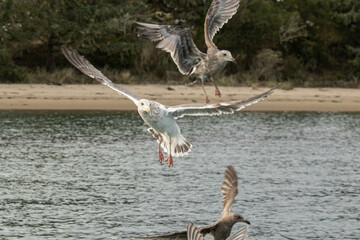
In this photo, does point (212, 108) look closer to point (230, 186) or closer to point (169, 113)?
point (169, 113)

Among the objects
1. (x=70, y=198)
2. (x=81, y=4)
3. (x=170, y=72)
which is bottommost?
(x=70, y=198)

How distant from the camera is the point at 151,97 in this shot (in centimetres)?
3425

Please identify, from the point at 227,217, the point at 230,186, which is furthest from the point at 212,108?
the point at 227,217

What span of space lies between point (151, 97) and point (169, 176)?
38.0ft

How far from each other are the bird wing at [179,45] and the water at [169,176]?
3.23 meters

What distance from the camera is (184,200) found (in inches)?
766

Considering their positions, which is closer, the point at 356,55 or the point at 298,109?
the point at 298,109

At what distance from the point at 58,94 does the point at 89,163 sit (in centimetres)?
1052

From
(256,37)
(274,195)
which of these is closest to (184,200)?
(274,195)

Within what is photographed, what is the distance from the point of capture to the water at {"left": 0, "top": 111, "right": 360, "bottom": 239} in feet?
57.3

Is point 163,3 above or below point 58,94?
above

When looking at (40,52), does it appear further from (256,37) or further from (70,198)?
(70,198)

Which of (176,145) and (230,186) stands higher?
(176,145)

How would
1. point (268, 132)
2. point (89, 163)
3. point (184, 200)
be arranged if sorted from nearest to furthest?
point (184, 200) → point (89, 163) → point (268, 132)
